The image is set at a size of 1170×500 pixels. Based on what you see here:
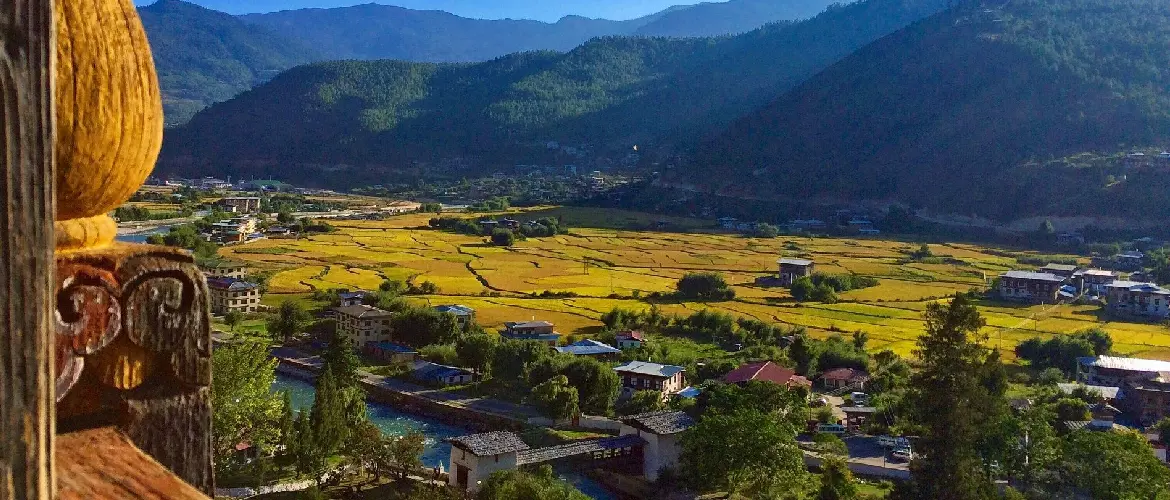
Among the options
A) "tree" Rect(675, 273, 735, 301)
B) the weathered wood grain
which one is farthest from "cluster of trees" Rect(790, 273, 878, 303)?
the weathered wood grain

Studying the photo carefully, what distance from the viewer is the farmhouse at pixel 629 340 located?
28.8 metres

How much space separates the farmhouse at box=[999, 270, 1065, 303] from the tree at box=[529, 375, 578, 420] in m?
24.6

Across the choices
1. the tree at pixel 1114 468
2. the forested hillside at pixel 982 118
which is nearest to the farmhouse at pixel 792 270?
the tree at pixel 1114 468

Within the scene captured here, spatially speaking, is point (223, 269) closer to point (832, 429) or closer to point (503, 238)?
point (503, 238)

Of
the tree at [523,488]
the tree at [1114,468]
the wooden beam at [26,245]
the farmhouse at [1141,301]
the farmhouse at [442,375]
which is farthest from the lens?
the farmhouse at [1141,301]

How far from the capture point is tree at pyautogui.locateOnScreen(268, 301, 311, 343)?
2995 cm

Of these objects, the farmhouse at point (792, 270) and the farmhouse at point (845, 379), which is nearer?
the farmhouse at point (845, 379)

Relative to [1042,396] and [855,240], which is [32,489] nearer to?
[1042,396]

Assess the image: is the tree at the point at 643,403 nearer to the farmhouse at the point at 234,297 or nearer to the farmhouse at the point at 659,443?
the farmhouse at the point at 659,443

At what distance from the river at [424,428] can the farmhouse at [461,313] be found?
19.2 ft

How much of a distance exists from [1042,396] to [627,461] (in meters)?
11.0

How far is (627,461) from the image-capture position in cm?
1931

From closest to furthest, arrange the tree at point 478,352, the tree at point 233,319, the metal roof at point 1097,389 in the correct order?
the metal roof at point 1097,389, the tree at point 478,352, the tree at point 233,319

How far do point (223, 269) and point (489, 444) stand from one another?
80.6 ft
